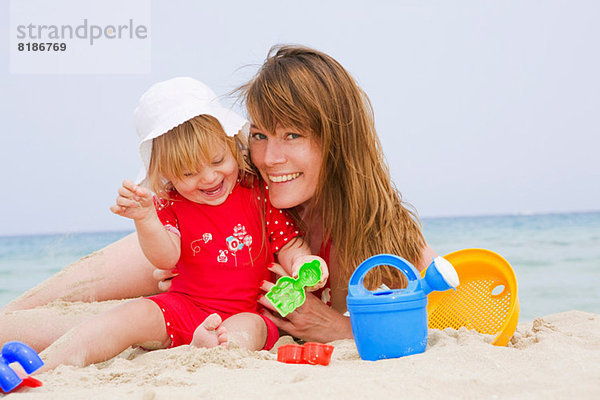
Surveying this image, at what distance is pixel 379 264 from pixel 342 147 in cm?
60

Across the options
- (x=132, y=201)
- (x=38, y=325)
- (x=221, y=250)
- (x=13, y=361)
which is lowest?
(x=38, y=325)

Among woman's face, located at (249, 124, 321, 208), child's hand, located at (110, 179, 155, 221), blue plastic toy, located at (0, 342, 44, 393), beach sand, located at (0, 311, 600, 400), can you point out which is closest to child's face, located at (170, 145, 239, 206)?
woman's face, located at (249, 124, 321, 208)

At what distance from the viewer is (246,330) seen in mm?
1947

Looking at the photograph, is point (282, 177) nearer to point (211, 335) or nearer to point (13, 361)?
point (211, 335)

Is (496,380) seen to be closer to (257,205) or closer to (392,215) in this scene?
(392,215)

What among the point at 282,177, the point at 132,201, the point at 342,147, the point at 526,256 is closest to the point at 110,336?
the point at 132,201

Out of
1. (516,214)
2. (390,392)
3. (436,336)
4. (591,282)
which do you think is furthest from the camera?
(516,214)

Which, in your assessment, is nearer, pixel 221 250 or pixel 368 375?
pixel 368 375

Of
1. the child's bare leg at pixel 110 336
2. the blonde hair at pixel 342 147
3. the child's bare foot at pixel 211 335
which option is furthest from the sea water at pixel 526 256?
the blonde hair at pixel 342 147

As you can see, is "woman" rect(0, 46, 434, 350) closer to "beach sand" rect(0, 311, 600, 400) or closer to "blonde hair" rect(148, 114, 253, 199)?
"blonde hair" rect(148, 114, 253, 199)

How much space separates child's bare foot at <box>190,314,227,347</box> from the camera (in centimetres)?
180

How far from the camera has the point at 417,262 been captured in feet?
7.23

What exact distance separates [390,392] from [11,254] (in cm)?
1092

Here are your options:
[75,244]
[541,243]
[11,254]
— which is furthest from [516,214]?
[11,254]
